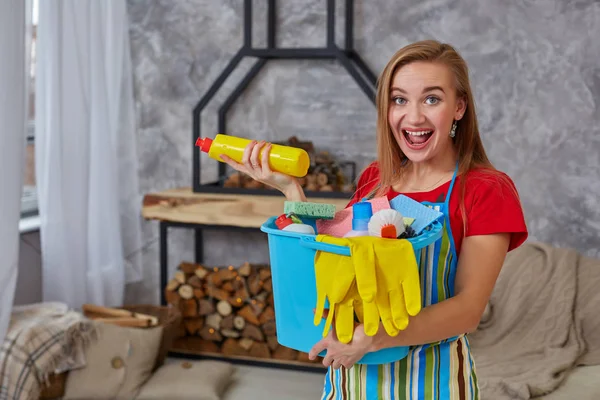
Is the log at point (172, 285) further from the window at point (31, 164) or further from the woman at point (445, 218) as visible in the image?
the woman at point (445, 218)

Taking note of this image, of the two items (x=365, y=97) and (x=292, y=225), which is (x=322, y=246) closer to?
(x=292, y=225)

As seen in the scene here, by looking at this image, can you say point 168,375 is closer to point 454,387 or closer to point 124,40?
point 124,40

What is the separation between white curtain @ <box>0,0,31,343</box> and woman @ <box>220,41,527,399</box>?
1.65 metres

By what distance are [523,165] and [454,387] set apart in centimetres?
227

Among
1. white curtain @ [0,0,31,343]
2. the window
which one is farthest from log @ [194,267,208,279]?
white curtain @ [0,0,31,343]

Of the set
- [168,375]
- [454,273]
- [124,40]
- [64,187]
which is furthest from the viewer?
[124,40]

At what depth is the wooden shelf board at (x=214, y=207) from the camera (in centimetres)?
323

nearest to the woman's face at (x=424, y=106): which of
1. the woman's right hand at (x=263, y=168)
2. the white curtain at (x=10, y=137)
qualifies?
the woman's right hand at (x=263, y=168)

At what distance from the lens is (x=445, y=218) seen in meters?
1.22

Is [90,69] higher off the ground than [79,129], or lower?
higher

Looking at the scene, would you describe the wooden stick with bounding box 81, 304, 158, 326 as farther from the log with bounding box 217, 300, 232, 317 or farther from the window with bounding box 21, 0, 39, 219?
the window with bounding box 21, 0, 39, 219

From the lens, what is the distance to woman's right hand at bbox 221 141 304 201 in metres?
1.32

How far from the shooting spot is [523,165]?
11.0ft

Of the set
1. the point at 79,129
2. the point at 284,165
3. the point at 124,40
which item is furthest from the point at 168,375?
the point at 284,165
